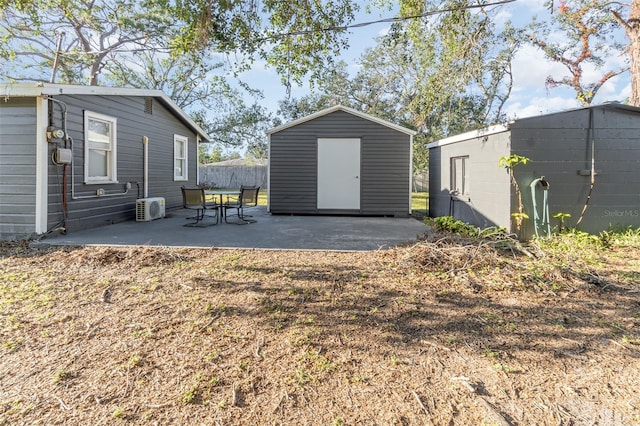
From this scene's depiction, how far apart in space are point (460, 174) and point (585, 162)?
2.62m

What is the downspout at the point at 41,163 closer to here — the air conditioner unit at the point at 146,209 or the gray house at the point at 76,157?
the gray house at the point at 76,157

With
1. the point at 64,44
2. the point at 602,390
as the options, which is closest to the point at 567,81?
the point at 602,390

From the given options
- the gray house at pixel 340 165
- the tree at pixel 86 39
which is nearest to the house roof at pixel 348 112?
the gray house at pixel 340 165

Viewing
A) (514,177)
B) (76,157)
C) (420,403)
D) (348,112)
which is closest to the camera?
(420,403)

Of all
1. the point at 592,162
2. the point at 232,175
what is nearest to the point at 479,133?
the point at 592,162

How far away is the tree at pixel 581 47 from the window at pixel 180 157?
46.3ft

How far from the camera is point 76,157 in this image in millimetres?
6461

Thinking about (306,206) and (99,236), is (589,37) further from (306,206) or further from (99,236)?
(99,236)

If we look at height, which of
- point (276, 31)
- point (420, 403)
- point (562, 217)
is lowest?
point (420, 403)

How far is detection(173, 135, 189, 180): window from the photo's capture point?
10617 millimetres

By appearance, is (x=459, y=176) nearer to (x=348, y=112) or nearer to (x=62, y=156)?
(x=348, y=112)

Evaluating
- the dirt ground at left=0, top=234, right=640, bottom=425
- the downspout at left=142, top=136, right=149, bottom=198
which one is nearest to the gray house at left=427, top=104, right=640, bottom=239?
the dirt ground at left=0, top=234, right=640, bottom=425

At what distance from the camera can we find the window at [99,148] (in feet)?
22.2

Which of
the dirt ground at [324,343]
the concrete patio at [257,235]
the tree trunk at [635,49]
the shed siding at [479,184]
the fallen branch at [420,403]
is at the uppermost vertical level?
the tree trunk at [635,49]
